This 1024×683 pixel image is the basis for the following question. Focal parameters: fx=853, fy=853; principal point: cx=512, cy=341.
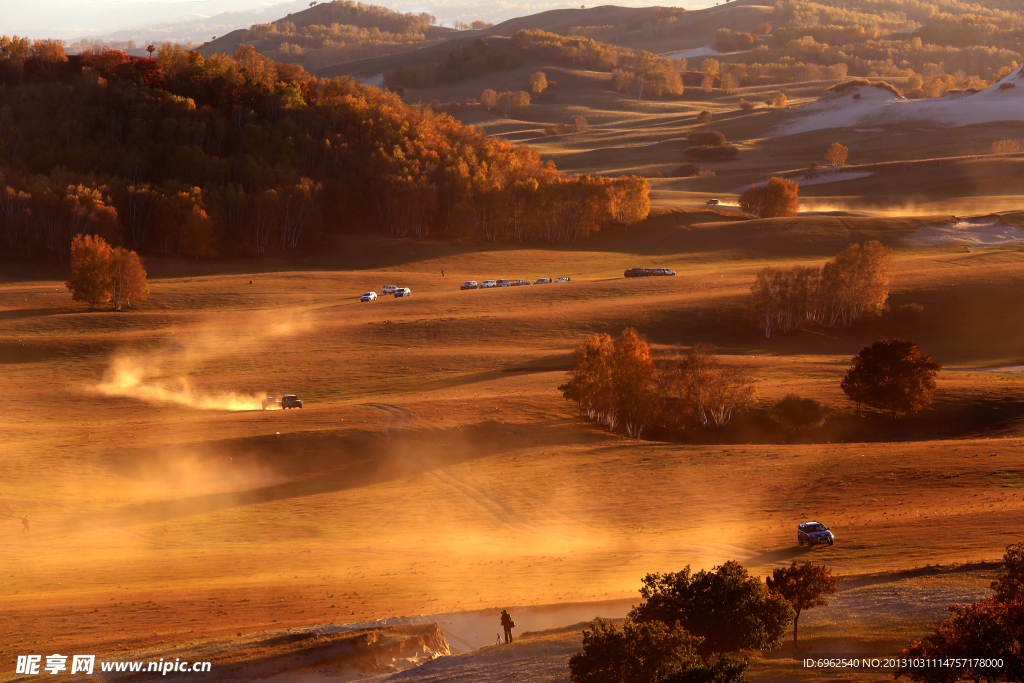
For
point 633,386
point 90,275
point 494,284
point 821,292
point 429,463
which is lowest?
point 429,463

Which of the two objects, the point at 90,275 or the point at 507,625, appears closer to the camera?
the point at 507,625

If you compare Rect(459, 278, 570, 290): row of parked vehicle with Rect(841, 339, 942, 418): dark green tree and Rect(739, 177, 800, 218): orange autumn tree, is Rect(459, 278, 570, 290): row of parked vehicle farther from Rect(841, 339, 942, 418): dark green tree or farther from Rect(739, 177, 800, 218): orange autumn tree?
Rect(739, 177, 800, 218): orange autumn tree

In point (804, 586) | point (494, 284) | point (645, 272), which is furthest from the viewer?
point (645, 272)

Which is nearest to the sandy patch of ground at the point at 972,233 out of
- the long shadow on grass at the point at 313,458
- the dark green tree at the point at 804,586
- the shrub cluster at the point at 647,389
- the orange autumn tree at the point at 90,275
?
the shrub cluster at the point at 647,389

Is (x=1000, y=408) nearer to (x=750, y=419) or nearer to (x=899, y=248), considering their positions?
(x=750, y=419)

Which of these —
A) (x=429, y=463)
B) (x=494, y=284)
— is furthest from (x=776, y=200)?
(x=429, y=463)

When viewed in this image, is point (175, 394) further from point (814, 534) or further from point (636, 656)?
point (636, 656)

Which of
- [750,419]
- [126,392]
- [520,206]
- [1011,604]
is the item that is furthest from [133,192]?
[1011,604]
